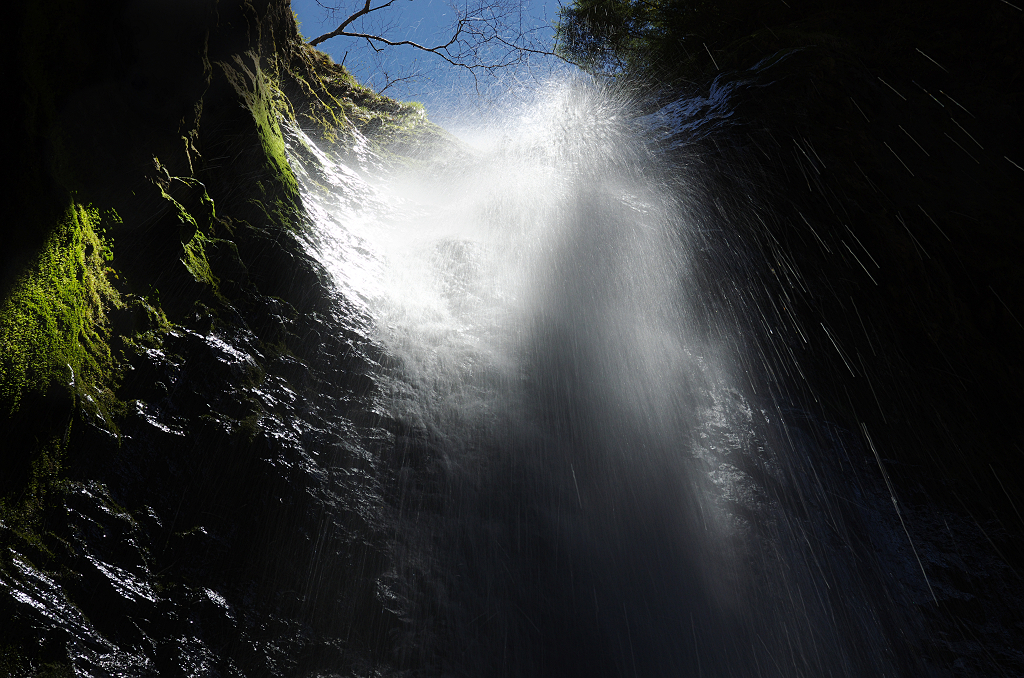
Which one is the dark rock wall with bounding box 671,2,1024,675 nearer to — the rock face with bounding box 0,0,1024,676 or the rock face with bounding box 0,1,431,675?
the rock face with bounding box 0,0,1024,676

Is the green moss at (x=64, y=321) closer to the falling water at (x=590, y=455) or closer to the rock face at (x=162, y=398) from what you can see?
the rock face at (x=162, y=398)

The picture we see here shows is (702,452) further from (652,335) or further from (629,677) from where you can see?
(629,677)

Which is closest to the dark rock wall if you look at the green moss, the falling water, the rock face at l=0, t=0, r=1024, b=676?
the rock face at l=0, t=0, r=1024, b=676

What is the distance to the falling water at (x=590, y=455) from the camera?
2.82 meters

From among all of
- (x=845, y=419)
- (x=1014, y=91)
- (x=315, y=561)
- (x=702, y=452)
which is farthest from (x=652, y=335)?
(x=1014, y=91)

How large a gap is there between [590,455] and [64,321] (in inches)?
132

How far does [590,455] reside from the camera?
12.4 ft

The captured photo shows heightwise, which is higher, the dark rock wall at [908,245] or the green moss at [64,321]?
the dark rock wall at [908,245]

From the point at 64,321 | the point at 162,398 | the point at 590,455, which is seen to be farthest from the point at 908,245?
the point at 64,321

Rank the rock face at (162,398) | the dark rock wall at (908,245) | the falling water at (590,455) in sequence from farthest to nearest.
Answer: the dark rock wall at (908,245) → the falling water at (590,455) → the rock face at (162,398)

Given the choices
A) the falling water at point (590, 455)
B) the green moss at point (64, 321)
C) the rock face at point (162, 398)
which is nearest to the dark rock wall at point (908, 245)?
the falling water at point (590, 455)

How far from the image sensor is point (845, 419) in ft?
16.4

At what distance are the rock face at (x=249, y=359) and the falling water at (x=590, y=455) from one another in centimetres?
29

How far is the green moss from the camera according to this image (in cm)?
183
